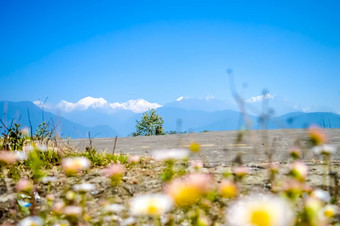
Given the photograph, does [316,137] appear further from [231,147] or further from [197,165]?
[231,147]

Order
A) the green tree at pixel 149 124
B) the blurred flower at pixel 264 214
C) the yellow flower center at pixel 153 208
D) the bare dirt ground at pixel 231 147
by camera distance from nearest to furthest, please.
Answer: the blurred flower at pixel 264 214 → the yellow flower center at pixel 153 208 → the bare dirt ground at pixel 231 147 → the green tree at pixel 149 124

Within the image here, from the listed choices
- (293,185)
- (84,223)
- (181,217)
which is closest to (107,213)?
(84,223)

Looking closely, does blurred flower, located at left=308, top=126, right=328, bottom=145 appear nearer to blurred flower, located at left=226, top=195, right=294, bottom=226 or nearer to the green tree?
blurred flower, located at left=226, top=195, right=294, bottom=226

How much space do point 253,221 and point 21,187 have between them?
1797 millimetres

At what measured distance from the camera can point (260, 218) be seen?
774mm

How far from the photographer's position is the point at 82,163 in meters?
1.91

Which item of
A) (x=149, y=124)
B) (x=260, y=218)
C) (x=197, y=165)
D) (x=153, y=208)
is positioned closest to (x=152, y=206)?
(x=153, y=208)

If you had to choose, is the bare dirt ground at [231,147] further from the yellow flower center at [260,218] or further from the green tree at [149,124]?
the green tree at [149,124]

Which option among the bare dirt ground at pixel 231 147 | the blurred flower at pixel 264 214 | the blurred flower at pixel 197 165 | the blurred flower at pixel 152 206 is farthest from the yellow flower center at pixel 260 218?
the bare dirt ground at pixel 231 147

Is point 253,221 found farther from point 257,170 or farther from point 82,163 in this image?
point 257,170

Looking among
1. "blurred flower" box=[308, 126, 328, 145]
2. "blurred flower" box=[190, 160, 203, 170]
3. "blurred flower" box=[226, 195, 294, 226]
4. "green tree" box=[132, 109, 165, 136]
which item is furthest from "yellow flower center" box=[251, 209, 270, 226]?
"green tree" box=[132, 109, 165, 136]

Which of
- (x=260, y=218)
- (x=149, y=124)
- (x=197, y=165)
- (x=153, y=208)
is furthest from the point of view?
(x=149, y=124)

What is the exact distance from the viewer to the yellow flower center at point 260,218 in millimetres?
758

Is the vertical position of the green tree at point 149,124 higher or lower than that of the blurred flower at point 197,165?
higher
